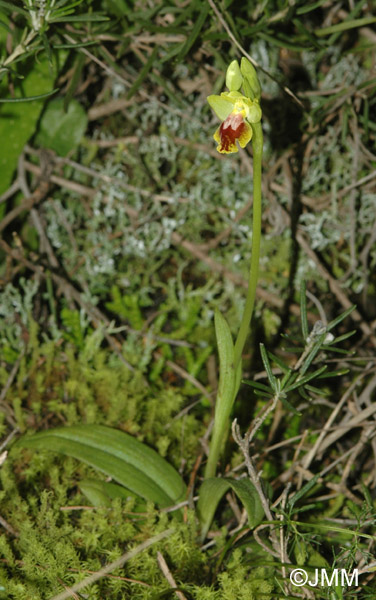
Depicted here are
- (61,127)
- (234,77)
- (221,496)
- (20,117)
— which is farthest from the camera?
(61,127)

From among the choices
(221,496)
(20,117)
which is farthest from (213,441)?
(20,117)

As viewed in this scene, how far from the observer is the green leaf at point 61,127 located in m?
1.49

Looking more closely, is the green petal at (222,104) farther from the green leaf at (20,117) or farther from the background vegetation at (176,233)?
the green leaf at (20,117)

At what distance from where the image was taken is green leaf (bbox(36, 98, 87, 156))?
1485 millimetres

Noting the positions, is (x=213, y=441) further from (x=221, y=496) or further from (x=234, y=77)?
(x=234, y=77)

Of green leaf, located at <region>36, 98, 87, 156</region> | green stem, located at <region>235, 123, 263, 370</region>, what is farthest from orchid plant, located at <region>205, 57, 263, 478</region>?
green leaf, located at <region>36, 98, 87, 156</region>

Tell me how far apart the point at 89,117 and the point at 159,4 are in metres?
0.38

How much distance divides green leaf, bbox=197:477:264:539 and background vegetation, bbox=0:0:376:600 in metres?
0.04

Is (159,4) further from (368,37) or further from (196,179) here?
(368,37)

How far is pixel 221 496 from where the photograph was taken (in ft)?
3.31

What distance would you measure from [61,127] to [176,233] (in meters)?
0.42

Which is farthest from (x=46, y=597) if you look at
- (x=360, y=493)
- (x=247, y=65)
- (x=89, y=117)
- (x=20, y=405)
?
(x=89, y=117)

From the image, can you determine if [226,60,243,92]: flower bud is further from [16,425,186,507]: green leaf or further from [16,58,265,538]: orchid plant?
[16,425,186,507]: green leaf

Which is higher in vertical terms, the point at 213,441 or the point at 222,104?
the point at 222,104
